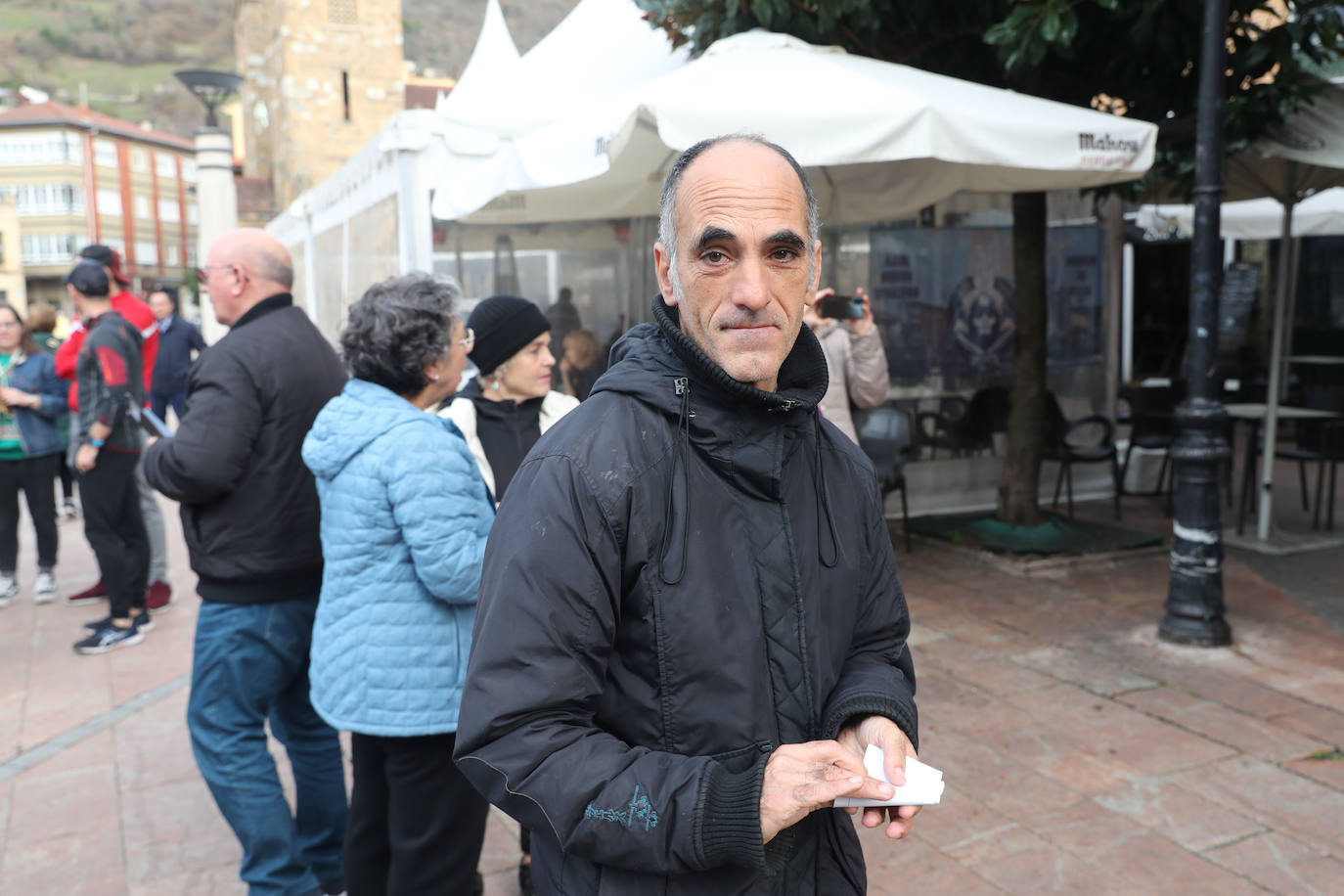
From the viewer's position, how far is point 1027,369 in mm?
7309

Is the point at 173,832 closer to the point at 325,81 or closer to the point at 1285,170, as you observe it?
the point at 1285,170

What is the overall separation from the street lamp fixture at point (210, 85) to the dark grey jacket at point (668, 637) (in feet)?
77.9

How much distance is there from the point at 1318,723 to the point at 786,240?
398 centimetres

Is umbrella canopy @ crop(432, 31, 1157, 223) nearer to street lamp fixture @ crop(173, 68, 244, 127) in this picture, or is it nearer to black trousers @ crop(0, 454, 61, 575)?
black trousers @ crop(0, 454, 61, 575)

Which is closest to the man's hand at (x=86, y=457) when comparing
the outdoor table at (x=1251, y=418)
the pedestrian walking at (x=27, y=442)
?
the pedestrian walking at (x=27, y=442)

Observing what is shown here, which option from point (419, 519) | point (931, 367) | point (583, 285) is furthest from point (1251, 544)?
point (419, 519)

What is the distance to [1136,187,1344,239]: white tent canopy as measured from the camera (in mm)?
9711

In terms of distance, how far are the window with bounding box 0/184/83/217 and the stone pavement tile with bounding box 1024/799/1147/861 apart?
85707 mm

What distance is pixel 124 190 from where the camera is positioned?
3140 inches

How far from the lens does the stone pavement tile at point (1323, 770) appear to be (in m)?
3.79

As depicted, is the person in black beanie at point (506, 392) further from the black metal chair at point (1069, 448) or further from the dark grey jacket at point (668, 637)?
the black metal chair at point (1069, 448)

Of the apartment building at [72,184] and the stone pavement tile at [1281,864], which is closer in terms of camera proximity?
the stone pavement tile at [1281,864]

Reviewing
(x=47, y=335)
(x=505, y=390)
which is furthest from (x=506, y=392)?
(x=47, y=335)

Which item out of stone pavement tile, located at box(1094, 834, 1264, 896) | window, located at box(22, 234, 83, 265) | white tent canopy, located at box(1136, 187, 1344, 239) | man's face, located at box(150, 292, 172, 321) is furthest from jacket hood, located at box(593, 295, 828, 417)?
window, located at box(22, 234, 83, 265)
